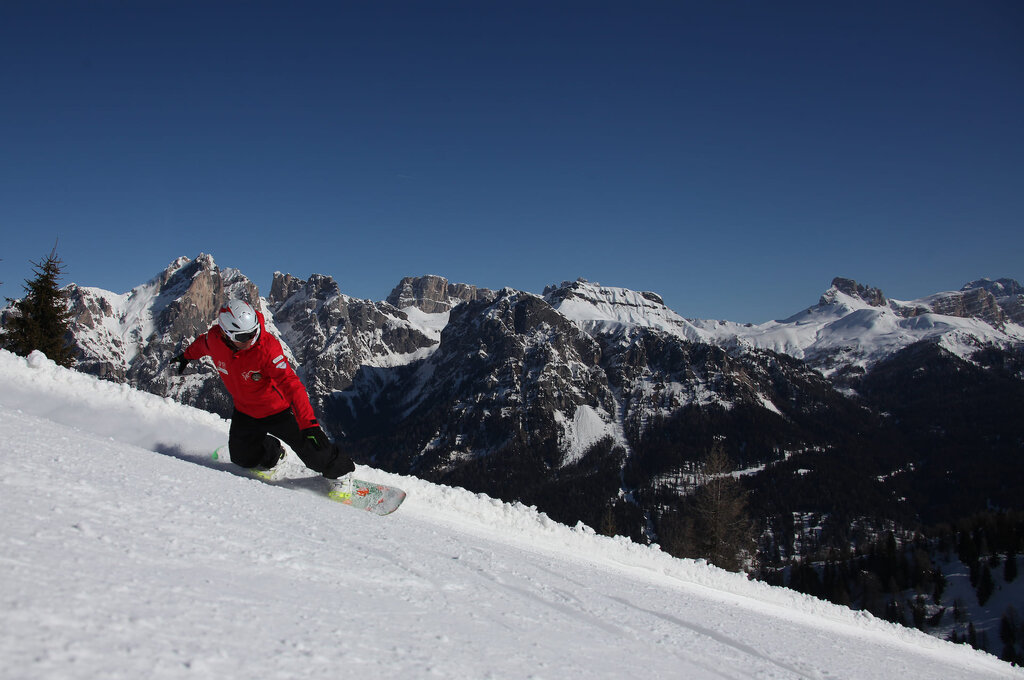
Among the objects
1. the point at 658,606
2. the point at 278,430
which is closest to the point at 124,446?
the point at 278,430

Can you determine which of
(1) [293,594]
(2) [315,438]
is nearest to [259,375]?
(2) [315,438]

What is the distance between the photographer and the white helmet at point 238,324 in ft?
26.8

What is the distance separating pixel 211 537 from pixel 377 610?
1.65 m

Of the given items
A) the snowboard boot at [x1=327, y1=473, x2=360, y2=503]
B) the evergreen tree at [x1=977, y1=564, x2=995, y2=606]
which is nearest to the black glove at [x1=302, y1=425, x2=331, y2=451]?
the snowboard boot at [x1=327, y1=473, x2=360, y2=503]

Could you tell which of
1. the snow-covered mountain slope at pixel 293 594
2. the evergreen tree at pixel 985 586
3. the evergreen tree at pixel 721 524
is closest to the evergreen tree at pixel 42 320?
the snow-covered mountain slope at pixel 293 594

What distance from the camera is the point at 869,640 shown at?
1090 cm

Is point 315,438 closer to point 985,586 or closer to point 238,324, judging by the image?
point 238,324

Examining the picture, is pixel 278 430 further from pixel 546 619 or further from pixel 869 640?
pixel 869 640

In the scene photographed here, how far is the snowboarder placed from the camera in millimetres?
8391

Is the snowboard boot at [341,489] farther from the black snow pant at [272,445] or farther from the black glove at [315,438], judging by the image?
the black glove at [315,438]

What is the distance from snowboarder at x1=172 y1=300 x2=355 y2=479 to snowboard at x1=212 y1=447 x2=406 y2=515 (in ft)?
0.64

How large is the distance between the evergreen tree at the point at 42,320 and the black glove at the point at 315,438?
32398 millimetres

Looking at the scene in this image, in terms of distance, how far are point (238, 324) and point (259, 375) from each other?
93 cm

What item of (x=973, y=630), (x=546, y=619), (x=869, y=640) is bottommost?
(x=973, y=630)
